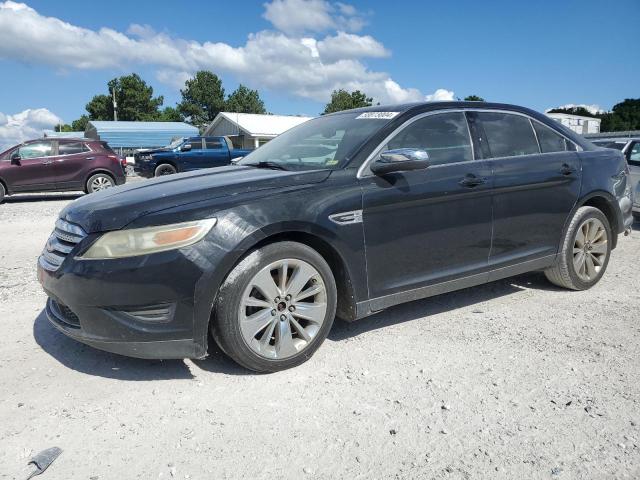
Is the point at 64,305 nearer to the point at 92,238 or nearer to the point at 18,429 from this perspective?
the point at 92,238

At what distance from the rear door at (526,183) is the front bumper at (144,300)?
228 centimetres

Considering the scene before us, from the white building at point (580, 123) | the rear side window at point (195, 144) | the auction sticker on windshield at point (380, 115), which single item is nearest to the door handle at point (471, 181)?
the auction sticker on windshield at point (380, 115)

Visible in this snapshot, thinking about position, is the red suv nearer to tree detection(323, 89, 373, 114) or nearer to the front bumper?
the front bumper

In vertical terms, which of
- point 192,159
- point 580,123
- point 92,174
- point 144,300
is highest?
point 580,123

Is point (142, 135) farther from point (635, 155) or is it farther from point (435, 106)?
point (435, 106)

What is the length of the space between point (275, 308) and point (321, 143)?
143cm

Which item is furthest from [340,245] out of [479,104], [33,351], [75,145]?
[75,145]

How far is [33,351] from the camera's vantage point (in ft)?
11.4

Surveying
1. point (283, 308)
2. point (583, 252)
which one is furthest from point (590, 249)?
point (283, 308)

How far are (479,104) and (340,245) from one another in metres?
1.90

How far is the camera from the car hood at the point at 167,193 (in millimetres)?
2883

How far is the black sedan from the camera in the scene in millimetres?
2818

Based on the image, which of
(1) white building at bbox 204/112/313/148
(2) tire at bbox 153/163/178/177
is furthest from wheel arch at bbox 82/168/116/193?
(1) white building at bbox 204/112/313/148

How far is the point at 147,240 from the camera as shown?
110 inches
